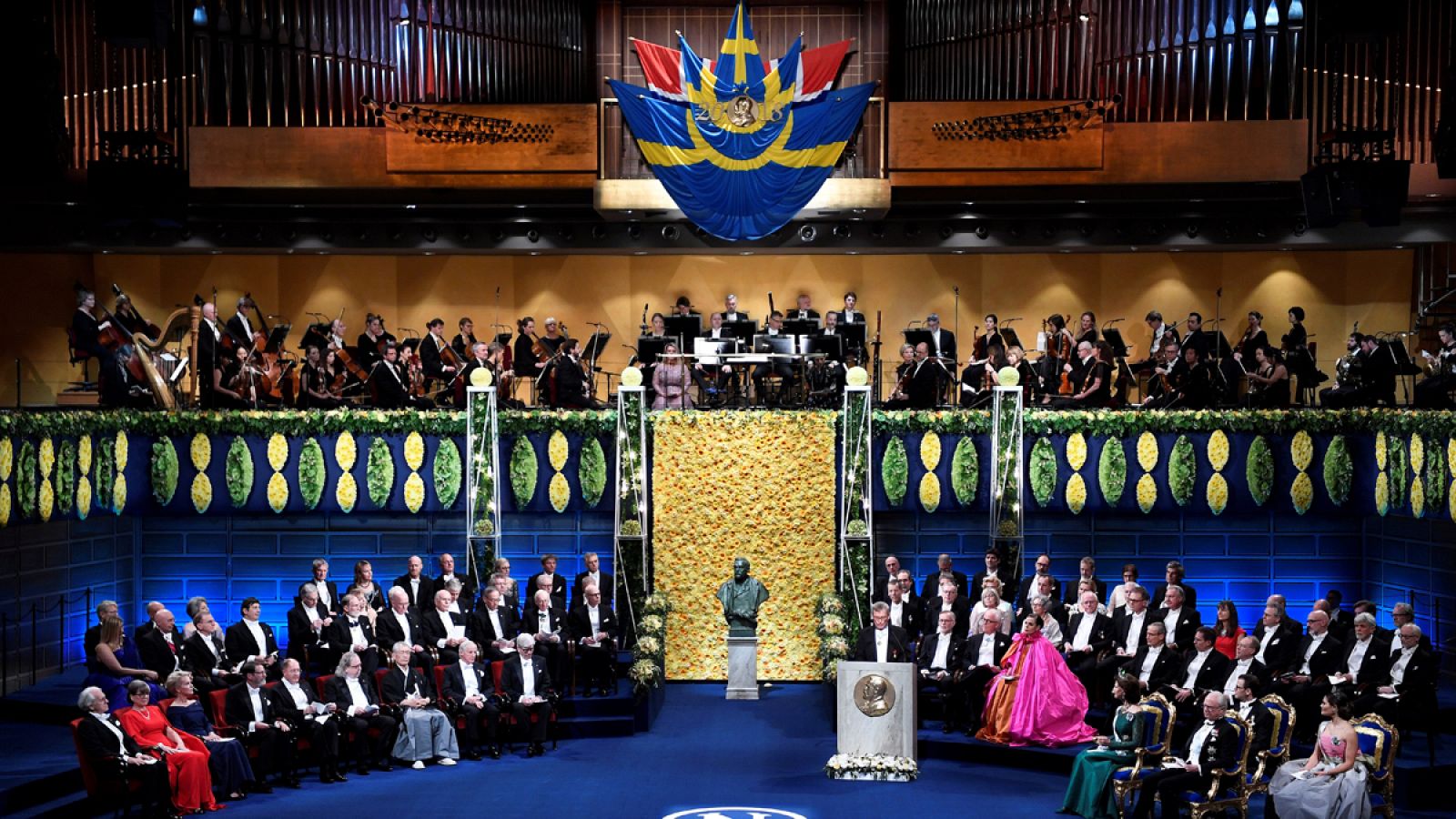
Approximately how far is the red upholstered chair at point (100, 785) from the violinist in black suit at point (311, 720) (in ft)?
4.63

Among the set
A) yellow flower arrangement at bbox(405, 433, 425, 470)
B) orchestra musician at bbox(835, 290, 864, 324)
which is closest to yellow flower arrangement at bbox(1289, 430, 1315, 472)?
orchestra musician at bbox(835, 290, 864, 324)

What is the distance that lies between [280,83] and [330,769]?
9516 millimetres

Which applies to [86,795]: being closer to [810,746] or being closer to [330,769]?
[330,769]

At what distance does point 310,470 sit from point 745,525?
14.8ft

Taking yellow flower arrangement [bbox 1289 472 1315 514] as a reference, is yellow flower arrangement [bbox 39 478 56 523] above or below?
above

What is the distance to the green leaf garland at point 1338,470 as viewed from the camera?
1644 cm

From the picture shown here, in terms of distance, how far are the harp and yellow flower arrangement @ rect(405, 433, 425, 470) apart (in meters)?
2.35

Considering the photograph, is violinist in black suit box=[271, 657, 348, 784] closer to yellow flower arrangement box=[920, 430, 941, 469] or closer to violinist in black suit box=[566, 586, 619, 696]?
violinist in black suit box=[566, 586, 619, 696]

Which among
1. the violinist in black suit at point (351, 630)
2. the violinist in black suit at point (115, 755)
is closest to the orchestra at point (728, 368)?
the violinist in black suit at point (351, 630)

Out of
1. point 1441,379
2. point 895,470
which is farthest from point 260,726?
point 1441,379

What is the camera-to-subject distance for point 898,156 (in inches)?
728

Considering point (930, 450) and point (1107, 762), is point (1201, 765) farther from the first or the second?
point (930, 450)

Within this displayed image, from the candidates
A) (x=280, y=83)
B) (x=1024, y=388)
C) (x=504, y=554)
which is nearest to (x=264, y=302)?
(x=280, y=83)

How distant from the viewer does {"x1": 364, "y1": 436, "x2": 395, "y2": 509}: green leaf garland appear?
54.4 ft
